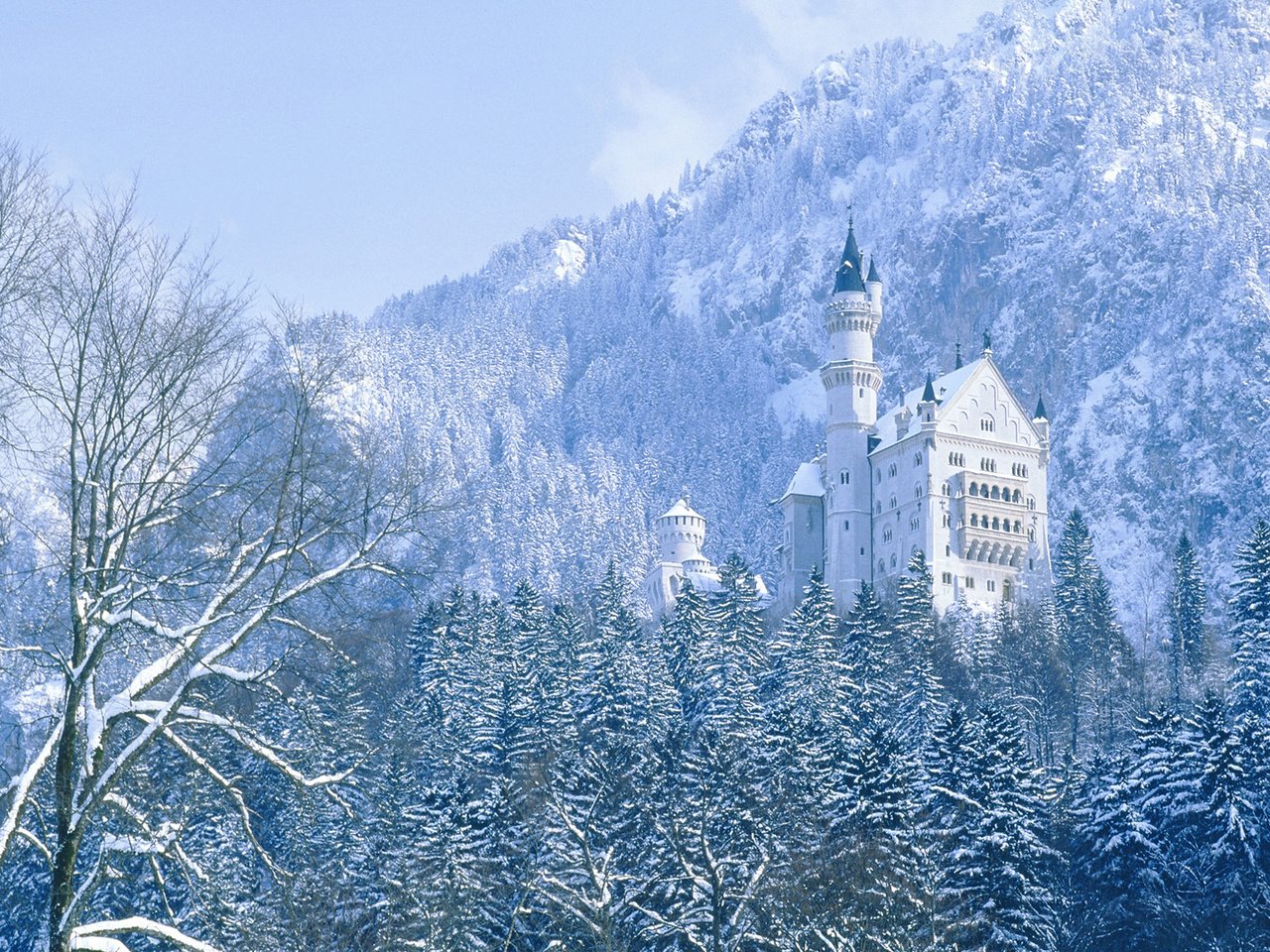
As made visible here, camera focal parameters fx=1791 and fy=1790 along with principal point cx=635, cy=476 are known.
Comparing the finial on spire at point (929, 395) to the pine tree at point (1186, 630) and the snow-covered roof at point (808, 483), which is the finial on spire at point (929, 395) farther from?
the pine tree at point (1186, 630)

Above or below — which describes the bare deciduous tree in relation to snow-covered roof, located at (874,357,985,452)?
below

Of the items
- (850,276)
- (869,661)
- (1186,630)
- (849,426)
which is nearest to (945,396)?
(849,426)

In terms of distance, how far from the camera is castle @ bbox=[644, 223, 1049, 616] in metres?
118

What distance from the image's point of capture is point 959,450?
121188 mm

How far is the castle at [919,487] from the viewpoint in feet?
387

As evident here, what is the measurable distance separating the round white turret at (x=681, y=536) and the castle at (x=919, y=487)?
1141 cm

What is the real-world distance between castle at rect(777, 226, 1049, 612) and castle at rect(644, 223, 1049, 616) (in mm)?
91

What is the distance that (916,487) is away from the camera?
394 ft

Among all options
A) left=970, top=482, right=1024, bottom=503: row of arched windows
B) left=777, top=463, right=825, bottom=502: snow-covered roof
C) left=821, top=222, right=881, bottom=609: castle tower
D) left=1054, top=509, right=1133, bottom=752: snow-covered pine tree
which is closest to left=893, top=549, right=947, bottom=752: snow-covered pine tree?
left=1054, top=509, right=1133, bottom=752: snow-covered pine tree

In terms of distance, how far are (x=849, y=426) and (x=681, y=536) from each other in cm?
2088

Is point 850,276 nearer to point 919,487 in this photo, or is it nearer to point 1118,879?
point 919,487

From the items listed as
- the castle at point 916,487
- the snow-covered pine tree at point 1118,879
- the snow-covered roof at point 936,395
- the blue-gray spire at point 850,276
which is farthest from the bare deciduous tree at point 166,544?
the blue-gray spire at point 850,276

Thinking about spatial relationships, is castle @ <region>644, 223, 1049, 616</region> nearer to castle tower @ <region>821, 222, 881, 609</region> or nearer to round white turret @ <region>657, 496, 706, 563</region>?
castle tower @ <region>821, 222, 881, 609</region>

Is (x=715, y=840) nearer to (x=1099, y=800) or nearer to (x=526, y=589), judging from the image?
(x=1099, y=800)
